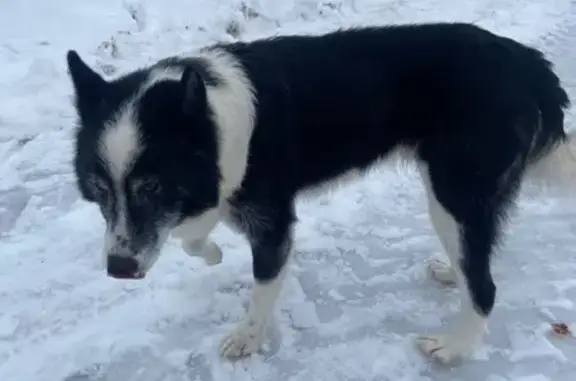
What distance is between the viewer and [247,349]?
3.32m

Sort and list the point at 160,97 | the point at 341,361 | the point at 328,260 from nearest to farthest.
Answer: the point at 160,97, the point at 341,361, the point at 328,260

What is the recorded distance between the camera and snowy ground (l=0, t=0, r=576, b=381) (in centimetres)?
327

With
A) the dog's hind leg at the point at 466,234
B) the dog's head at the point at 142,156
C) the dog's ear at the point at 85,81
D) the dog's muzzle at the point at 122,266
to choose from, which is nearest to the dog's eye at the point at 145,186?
the dog's head at the point at 142,156

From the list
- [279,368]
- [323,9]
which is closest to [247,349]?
[279,368]

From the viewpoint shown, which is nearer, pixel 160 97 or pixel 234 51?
pixel 160 97

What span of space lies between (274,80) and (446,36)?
746mm

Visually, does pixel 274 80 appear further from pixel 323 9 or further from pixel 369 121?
pixel 323 9

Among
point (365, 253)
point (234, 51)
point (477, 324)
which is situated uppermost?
point (234, 51)

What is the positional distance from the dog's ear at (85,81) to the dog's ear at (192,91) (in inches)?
13.1

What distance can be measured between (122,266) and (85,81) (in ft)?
2.21

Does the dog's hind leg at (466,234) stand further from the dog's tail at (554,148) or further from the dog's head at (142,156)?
the dog's head at (142,156)

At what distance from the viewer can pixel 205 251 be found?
3635mm

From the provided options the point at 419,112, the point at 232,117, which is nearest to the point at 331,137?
the point at 419,112

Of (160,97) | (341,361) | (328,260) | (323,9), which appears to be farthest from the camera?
(323,9)
